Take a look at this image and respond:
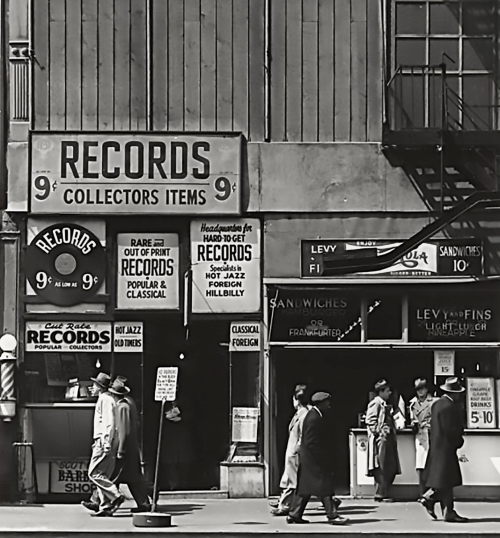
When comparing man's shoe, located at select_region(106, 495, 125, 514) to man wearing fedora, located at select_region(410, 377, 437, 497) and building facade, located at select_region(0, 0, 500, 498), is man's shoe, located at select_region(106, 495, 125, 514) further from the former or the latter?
man wearing fedora, located at select_region(410, 377, 437, 497)

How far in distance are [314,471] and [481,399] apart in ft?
14.3

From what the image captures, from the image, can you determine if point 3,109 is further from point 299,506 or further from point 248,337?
point 299,506

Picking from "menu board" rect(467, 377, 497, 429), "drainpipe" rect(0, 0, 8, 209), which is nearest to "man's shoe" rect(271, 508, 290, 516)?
"menu board" rect(467, 377, 497, 429)

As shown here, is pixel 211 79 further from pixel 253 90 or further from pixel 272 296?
pixel 272 296

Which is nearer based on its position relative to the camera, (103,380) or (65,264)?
(103,380)

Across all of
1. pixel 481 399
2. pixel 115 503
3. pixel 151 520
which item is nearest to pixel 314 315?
pixel 481 399

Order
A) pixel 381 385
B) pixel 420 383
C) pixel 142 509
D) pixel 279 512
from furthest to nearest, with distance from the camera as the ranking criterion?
1. pixel 420 383
2. pixel 381 385
3. pixel 142 509
4. pixel 279 512

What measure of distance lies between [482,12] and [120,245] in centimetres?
730

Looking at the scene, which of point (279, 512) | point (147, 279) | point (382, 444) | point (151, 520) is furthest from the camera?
point (147, 279)

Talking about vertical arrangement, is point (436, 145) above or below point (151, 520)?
above

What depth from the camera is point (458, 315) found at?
19.5 m

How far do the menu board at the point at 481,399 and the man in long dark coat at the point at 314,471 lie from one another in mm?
3833

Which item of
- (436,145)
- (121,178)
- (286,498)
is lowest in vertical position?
(286,498)

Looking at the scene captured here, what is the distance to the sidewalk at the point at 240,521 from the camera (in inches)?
607
